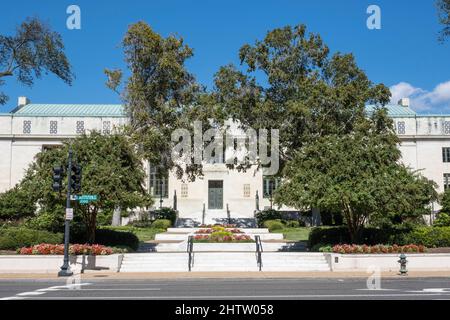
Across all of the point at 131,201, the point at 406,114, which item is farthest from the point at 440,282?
the point at 406,114

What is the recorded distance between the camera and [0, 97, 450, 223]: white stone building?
56156 millimetres

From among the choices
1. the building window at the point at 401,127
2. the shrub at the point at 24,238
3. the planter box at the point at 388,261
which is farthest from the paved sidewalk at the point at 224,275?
the building window at the point at 401,127

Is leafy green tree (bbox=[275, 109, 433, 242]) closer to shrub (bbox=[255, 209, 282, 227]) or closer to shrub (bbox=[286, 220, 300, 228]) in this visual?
shrub (bbox=[286, 220, 300, 228])

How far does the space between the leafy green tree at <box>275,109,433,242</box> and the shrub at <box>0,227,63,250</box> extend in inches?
442

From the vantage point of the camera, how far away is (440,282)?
59.6 ft

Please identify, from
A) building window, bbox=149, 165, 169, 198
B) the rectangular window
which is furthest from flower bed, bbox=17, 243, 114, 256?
the rectangular window

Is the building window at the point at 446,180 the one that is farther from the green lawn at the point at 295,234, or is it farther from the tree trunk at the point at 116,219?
the tree trunk at the point at 116,219

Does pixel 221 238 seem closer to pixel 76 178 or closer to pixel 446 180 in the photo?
pixel 76 178

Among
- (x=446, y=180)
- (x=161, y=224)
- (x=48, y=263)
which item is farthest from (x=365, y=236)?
(x=446, y=180)

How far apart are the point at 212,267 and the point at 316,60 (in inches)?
837

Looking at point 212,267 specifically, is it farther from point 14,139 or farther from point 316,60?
point 14,139

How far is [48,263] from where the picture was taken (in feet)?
72.3

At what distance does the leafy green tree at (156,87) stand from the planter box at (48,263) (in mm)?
17063
